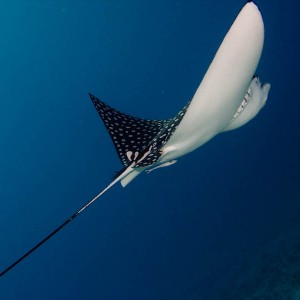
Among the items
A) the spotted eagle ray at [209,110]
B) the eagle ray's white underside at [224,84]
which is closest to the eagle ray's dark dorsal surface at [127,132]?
the spotted eagle ray at [209,110]

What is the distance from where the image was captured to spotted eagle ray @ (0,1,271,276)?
5.49 ft

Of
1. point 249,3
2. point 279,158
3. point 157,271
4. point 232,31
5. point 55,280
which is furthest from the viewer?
point 55,280

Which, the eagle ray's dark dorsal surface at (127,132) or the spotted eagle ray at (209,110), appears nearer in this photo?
the spotted eagle ray at (209,110)

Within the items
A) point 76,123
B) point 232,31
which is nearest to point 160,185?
point 76,123

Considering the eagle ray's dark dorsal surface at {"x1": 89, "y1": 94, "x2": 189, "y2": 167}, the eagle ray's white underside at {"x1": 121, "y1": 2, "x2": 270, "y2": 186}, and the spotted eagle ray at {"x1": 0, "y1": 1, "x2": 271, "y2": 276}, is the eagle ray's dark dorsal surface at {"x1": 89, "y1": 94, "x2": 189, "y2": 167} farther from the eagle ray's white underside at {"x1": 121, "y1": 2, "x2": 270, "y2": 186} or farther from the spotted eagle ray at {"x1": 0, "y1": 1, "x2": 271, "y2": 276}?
the eagle ray's white underside at {"x1": 121, "y1": 2, "x2": 270, "y2": 186}

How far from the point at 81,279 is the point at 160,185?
12320 millimetres

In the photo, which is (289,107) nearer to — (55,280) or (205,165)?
(205,165)

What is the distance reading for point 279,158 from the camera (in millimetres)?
33562

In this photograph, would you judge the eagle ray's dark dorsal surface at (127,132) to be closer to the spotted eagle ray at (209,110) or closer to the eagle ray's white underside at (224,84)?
the spotted eagle ray at (209,110)

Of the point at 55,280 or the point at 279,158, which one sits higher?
the point at 55,280

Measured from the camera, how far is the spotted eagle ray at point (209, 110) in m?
1.67

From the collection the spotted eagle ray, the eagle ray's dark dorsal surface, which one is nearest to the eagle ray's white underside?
the spotted eagle ray

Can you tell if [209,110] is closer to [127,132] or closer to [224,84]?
[224,84]

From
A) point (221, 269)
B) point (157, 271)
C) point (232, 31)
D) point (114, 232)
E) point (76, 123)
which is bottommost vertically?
point (157, 271)
